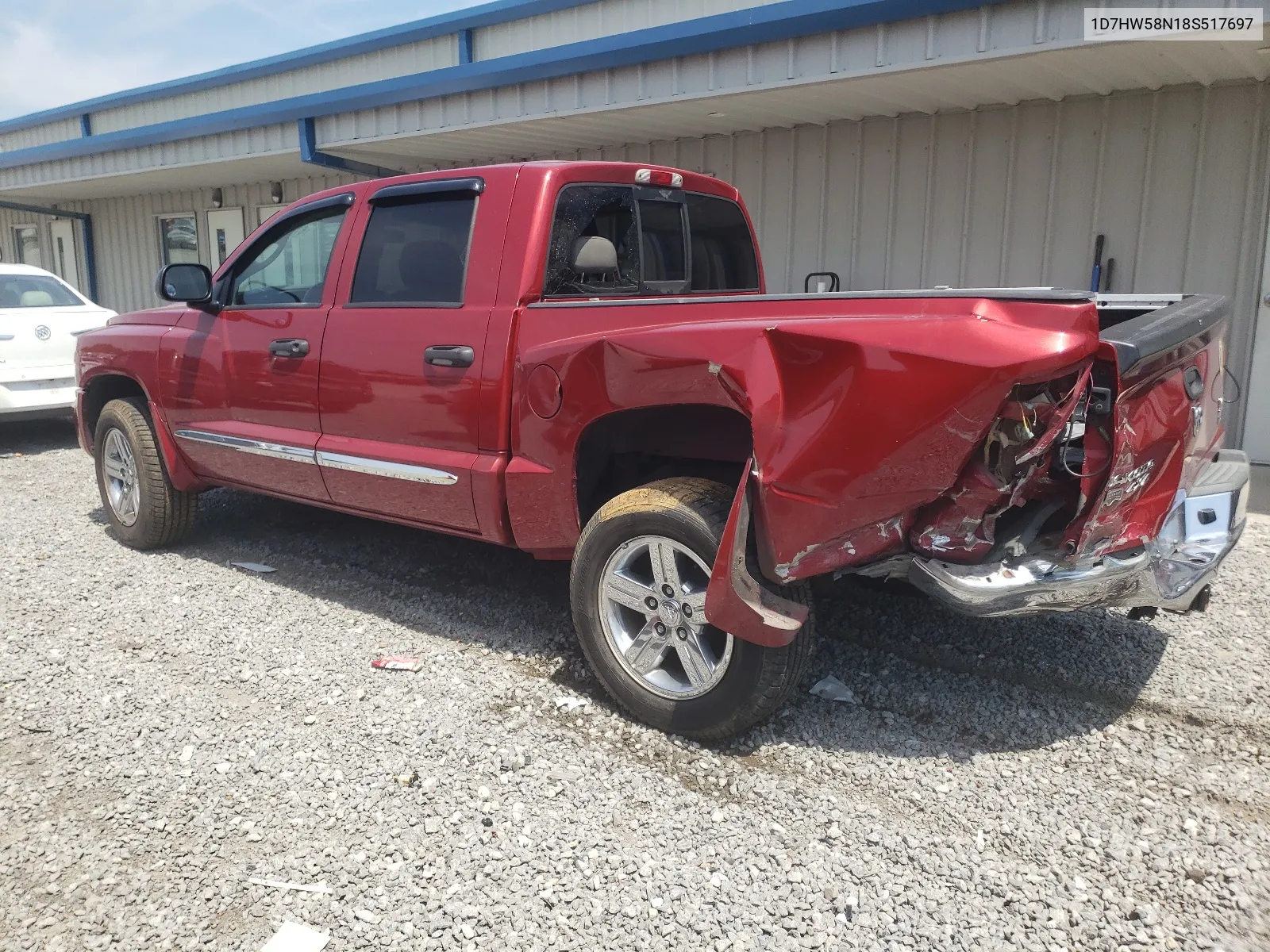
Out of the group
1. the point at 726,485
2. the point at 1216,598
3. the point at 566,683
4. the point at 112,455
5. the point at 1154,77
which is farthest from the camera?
the point at 1154,77

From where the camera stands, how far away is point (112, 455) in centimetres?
559

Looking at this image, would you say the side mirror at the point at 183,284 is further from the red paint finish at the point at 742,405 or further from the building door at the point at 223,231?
the building door at the point at 223,231

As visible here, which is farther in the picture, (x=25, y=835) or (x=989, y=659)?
(x=989, y=659)

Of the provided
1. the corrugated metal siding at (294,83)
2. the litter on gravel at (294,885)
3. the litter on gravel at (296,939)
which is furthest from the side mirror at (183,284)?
the corrugated metal siding at (294,83)

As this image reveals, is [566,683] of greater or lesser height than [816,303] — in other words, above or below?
below

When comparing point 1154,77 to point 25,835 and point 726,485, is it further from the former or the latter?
point 25,835

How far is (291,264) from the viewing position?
176 inches

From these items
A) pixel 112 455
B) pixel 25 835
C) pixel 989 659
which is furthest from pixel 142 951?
pixel 112 455

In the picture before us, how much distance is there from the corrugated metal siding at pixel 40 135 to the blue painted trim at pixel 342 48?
216 millimetres

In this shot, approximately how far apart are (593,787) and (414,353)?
6.32 ft

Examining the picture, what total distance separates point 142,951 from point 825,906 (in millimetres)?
1664

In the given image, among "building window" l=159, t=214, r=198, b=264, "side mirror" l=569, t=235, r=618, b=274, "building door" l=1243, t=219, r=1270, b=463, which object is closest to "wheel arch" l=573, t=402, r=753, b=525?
"side mirror" l=569, t=235, r=618, b=274

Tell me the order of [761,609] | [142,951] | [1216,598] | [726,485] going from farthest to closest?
[1216,598], [726,485], [761,609], [142,951]

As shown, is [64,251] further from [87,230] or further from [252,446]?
[252,446]
